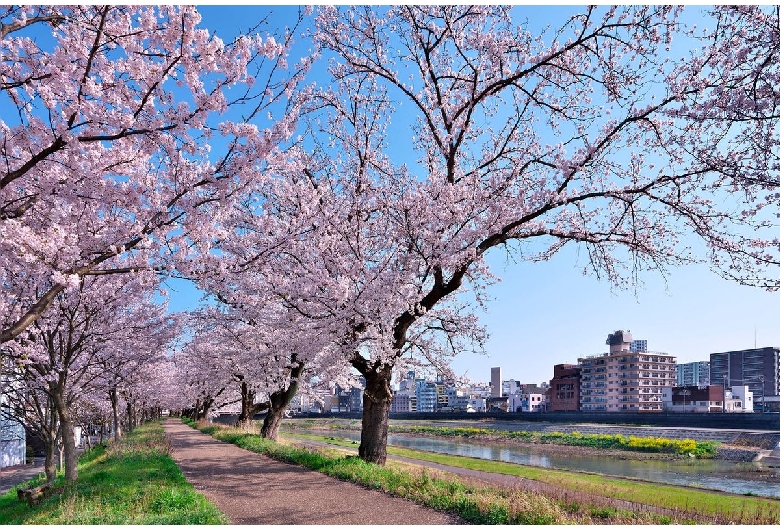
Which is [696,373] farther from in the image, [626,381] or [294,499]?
[294,499]

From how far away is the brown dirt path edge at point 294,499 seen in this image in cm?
955

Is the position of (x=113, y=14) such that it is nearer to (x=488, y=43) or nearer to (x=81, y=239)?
(x=81, y=239)

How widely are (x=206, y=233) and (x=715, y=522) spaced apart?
32.3ft

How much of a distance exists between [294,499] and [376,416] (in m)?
5.02

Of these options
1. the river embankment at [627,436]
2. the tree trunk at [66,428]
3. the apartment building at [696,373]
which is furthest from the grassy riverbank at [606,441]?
the apartment building at [696,373]

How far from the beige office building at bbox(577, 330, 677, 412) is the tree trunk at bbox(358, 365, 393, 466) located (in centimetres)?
9943

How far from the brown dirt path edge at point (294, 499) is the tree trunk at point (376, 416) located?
1776 millimetres

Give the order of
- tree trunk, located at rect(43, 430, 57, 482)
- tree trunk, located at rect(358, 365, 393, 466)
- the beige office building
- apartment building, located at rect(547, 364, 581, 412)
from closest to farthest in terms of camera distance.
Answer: tree trunk, located at rect(358, 365, 393, 466) → tree trunk, located at rect(43, 430, 57, 482) → the beige office building → apartment building, located at rect(547, 364, 581, 412)

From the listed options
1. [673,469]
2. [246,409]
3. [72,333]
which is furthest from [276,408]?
[673,469]

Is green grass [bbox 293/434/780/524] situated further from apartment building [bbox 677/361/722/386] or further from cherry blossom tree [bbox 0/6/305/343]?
apartment building [bbox 677/361/722/386]

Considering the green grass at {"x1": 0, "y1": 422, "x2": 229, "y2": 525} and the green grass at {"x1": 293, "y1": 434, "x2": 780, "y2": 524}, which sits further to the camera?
the green grass at {"x1": 293, "y1": 434, "x2": 780, "y2": 524}

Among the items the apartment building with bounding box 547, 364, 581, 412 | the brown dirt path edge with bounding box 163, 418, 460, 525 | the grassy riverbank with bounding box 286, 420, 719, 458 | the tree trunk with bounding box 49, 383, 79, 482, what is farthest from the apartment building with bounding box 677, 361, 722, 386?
the tree trunk with bounding box 49, 383, 79, 482

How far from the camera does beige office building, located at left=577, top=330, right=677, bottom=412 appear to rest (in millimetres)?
Result: 104438

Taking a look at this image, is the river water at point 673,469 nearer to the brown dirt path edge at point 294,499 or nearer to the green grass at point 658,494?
the green grass at point 658,494
